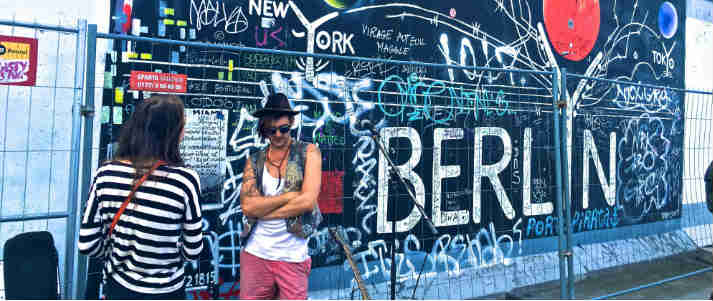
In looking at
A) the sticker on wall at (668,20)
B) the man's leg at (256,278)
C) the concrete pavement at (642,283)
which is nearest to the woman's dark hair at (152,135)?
the man's leg at (256,278)

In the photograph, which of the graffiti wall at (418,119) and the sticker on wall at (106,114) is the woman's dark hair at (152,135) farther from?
the sticker on wall at (106,114)

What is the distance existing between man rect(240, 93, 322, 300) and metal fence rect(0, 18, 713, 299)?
A: 0.36 metres

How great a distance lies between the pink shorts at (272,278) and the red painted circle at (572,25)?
18.0ft

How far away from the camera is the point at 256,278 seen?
323 cm

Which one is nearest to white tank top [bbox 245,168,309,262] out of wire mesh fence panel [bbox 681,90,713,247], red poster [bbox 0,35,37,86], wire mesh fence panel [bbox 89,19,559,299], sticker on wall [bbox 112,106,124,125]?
wire mesh fence panel [bbox 89,19,559,299]

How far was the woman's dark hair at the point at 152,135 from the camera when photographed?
251cm

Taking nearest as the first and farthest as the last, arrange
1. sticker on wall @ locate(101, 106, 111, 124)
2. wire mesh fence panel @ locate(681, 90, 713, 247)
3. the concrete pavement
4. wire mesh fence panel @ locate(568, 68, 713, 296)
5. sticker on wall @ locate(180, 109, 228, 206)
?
1. sticker on wall @ locate(180, 109, 228, 206)
2. sticker on wall @ locate(101, 106, 111, 124)
3. the concrete pavement
4. wire mesh fence panel @ locate(681, 90, 713, 247)
5. wire mesh fence panel @ locate(568, 68, 713, 296)

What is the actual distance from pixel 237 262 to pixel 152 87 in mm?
1531

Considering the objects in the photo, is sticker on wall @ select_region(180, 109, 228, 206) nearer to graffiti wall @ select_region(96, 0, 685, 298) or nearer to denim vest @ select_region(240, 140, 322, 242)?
graffiti wall @ select_region(96, 0, 685, 298)

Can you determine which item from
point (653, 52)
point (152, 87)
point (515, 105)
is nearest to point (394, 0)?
point (515, 105)

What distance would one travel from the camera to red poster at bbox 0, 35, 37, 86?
3228 millimetres

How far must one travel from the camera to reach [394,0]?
589 centimetres

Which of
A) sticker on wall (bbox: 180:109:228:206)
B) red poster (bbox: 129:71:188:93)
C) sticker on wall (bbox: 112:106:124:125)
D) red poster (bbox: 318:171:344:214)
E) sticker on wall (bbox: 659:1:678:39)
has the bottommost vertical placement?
red poster (bbox: 318:171:344:214)

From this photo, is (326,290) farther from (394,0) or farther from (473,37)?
(473,37)
